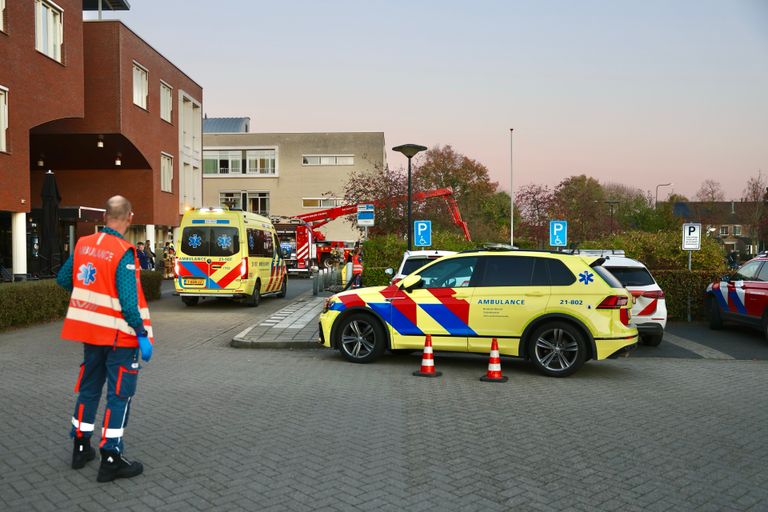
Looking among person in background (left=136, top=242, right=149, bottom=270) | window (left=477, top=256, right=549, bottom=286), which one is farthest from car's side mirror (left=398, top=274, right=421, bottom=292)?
person in background (left=136, top=242, right=149, bottom=270)

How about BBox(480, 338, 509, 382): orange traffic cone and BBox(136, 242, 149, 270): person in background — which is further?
BBox(136, 242, 149, 270): person in background

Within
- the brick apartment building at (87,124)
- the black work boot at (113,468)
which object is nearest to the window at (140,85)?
the brick apartment building at (87,124)

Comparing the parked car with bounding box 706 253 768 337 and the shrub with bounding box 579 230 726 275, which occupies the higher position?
the shrub with bounding box 579 230 726 275

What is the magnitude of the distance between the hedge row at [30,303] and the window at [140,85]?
56.9 ft

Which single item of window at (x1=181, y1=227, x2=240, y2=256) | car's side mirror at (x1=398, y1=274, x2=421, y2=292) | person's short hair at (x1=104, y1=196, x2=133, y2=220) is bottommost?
car's side mirror at (x1=398, y1=274, x2=421, y2=292)

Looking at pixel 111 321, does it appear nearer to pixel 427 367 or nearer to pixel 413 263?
pixel 427 367

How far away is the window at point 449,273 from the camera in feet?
31.5

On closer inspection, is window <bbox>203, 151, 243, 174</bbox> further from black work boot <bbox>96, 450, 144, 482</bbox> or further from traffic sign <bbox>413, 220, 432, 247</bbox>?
black work boot <bbox>96, 450, 144, 482</bbox>

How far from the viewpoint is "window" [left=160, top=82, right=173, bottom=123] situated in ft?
112

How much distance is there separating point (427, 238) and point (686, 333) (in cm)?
644

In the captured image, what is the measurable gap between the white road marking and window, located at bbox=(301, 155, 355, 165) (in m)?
52.0

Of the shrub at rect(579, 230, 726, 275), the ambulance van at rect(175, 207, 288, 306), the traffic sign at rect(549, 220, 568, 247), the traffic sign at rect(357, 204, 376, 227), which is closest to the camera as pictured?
the shrub at rect(579, 230, 726, 275)

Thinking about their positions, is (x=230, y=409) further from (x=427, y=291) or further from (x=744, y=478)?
(x=744, y=478)

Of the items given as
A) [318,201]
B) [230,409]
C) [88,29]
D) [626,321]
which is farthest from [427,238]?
[318,201]
